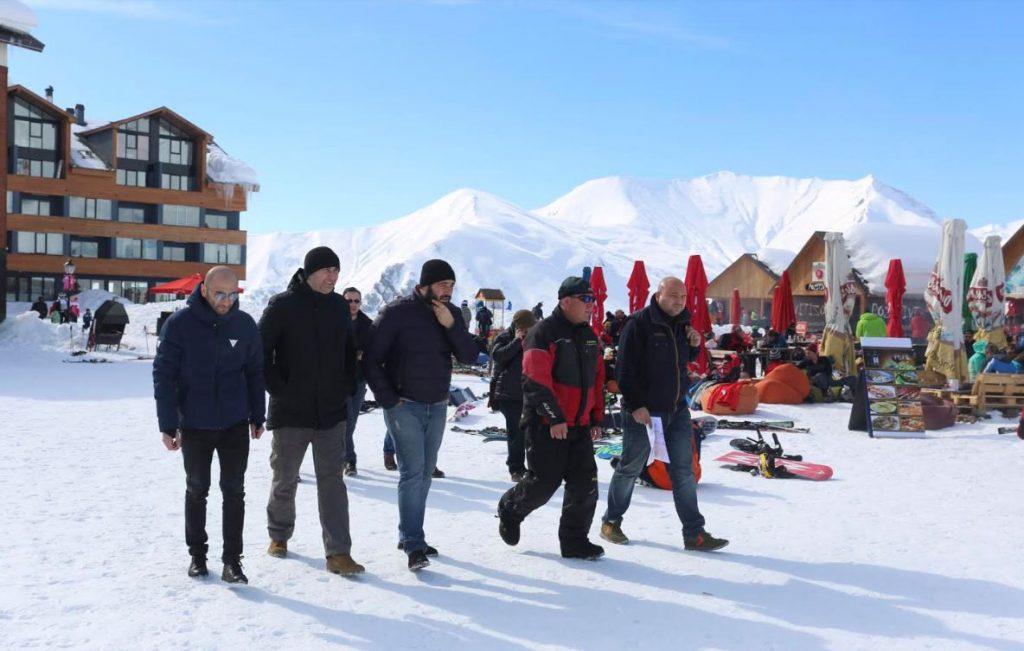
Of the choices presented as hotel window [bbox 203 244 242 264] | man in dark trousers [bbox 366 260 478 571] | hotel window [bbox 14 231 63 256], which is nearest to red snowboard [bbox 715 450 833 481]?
man in dark trousers [bbox 366 260 478 571]

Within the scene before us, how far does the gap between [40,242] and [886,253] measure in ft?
148

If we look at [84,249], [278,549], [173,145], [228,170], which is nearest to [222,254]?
[228,170]

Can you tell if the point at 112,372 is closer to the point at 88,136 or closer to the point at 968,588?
the point at 968,588

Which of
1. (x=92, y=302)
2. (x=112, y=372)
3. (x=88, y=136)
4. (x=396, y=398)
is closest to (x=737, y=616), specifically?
(x=396, y=398)

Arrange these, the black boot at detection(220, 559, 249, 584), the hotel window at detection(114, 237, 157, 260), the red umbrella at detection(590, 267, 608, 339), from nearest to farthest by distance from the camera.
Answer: the black boot at detection(220, 559, 249, 584) → the red umbrella at detection(590, 267, 608, 339) → the hotel window at detection(114, 237, 157, 260)

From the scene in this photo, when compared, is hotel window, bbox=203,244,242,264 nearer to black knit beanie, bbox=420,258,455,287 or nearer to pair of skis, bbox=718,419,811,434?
pair of skis, bbox=718,419,811,434

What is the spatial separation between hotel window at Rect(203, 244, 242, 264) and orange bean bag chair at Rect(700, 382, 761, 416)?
1951 inches

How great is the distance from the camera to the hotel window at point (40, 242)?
173 feet

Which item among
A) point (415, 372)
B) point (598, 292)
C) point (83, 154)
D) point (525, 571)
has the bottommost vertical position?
point (525, 571)

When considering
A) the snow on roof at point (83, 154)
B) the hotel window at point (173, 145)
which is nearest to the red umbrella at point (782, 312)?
the snow on roof at point (83, 154)

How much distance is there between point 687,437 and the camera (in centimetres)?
596

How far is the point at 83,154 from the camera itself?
55562mm

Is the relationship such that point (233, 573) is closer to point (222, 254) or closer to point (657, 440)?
point (657, 440)

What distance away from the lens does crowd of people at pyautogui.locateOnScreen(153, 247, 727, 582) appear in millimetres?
4887
